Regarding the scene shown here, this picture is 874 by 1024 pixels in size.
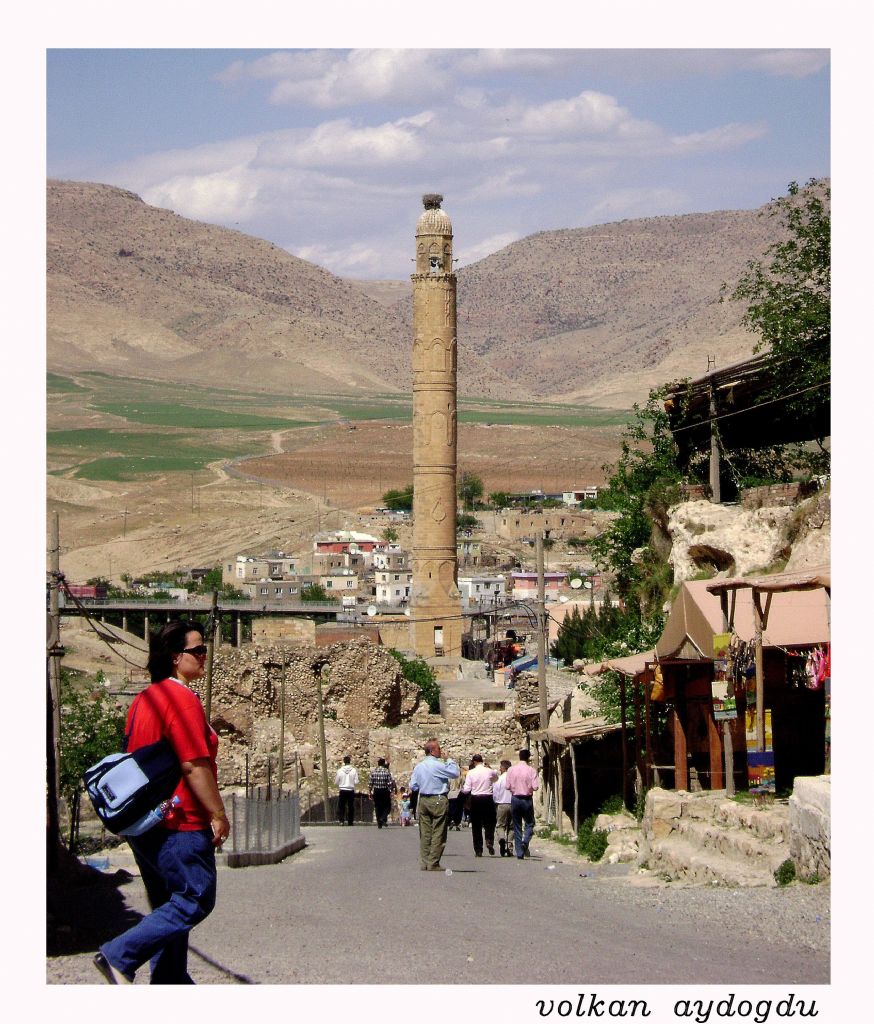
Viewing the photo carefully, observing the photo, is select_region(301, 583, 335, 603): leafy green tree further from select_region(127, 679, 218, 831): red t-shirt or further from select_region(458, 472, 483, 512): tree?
select_region(127, 679, 218, 831): red t-shirt

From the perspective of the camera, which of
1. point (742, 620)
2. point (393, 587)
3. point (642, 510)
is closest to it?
point (742, 620)

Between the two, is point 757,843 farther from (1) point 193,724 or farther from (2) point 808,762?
(1) point 193,724

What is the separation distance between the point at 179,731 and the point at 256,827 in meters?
7.72

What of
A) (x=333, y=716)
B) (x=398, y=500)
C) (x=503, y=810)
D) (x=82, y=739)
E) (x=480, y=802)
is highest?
(x=398, y=500)

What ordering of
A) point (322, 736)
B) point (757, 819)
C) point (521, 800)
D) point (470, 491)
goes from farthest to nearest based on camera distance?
1. point (470, 491)
2. point (322, 736)
3. point (521, 800)
4. point (757, 819)

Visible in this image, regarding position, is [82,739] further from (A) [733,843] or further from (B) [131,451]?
(B) [131,451]

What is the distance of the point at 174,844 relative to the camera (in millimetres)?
5422

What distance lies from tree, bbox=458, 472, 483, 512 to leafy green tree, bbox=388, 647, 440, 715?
62361 millimetres

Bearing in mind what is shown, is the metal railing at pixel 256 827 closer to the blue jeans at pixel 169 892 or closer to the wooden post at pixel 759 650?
the wooden post at pixel 759 650

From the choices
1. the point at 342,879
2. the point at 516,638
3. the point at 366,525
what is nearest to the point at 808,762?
the point at 342,879

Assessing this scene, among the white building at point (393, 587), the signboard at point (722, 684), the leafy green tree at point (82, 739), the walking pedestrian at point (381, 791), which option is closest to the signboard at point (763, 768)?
the signboard at point (722, 684)

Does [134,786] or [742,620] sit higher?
[742,620]

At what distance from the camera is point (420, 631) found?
51250mm

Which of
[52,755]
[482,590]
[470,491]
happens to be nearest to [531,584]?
[482,590]
